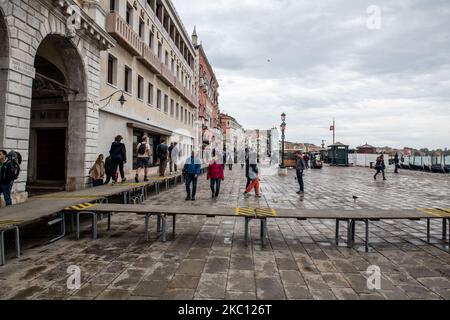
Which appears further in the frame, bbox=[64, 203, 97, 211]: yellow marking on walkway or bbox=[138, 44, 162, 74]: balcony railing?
bbox=[138, 44, 162, 74]: balcony railing

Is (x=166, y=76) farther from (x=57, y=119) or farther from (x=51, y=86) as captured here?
(x=51, y=86)

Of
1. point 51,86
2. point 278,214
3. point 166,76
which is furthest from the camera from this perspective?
point 166,76

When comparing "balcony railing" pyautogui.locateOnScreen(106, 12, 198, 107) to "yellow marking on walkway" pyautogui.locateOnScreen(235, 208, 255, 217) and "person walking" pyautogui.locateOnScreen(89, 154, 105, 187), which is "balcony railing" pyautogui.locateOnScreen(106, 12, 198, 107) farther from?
"yellow marking on walkway" pyautogui.locateOnScreen(235, 208, 255, 217)

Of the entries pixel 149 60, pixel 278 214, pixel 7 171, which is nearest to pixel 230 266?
pixel 278 214

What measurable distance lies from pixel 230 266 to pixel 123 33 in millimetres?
12570

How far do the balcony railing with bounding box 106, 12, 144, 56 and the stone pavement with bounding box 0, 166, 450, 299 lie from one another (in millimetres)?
9678

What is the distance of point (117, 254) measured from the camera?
15.3 feet

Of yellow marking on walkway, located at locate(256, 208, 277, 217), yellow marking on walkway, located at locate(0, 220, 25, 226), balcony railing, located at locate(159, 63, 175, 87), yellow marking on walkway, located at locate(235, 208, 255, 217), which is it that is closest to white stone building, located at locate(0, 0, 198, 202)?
balcony railing, located at locate(159, 63, 175, 87)

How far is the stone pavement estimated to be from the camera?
3369 millimetres

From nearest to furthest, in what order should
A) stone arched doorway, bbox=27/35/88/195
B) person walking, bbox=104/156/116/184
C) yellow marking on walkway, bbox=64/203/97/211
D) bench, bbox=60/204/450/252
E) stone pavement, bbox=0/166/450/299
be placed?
stone pavement, bbox=0/166/450/299 < bench, bbox=60/204/450/252 < yellow marking on walkway, bbox=64/203/97/211 < stone arched doorway, bbox=27/35/88/195 < person walking, bbox=104/156/116/184

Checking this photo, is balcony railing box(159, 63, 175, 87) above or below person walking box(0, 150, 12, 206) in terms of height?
above

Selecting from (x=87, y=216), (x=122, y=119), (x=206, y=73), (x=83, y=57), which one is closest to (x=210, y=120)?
(x=206, y=73)

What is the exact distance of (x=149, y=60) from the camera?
54.7 ft
